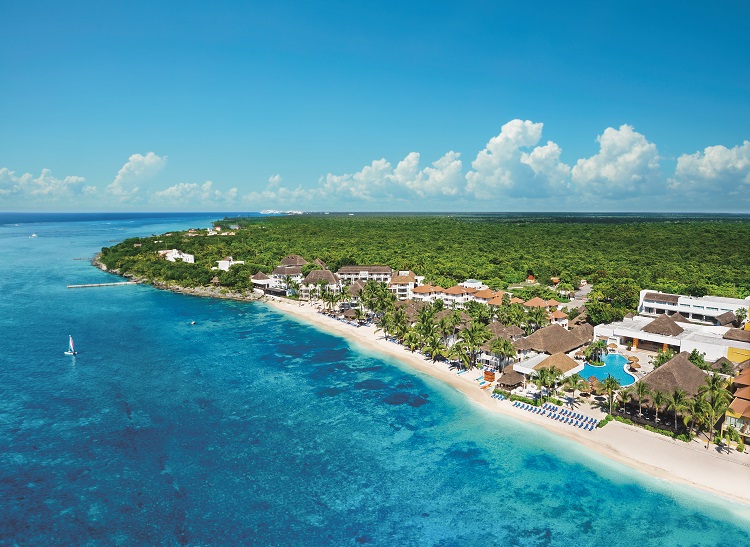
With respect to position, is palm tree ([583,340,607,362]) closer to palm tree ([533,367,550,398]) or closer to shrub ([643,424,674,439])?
palm tree ([533,367,550,398])

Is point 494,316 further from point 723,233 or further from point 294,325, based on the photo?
point 723,233

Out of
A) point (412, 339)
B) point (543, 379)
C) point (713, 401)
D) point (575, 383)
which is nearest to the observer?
point (713, 401)

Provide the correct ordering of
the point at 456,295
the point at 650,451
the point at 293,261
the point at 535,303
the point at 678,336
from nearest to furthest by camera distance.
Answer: the point at 650,451
the point at 678,336
the point at 535,303
the point at 456,295
the point at 293,261

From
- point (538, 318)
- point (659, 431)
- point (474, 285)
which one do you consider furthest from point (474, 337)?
point (474, 285)

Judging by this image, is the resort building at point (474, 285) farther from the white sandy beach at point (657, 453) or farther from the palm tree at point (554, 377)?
the palm tree at point (554, 377)

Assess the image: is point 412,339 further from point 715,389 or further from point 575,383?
point 715,389

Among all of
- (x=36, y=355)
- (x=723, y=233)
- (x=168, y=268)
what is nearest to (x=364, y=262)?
(x=168, y=268)
